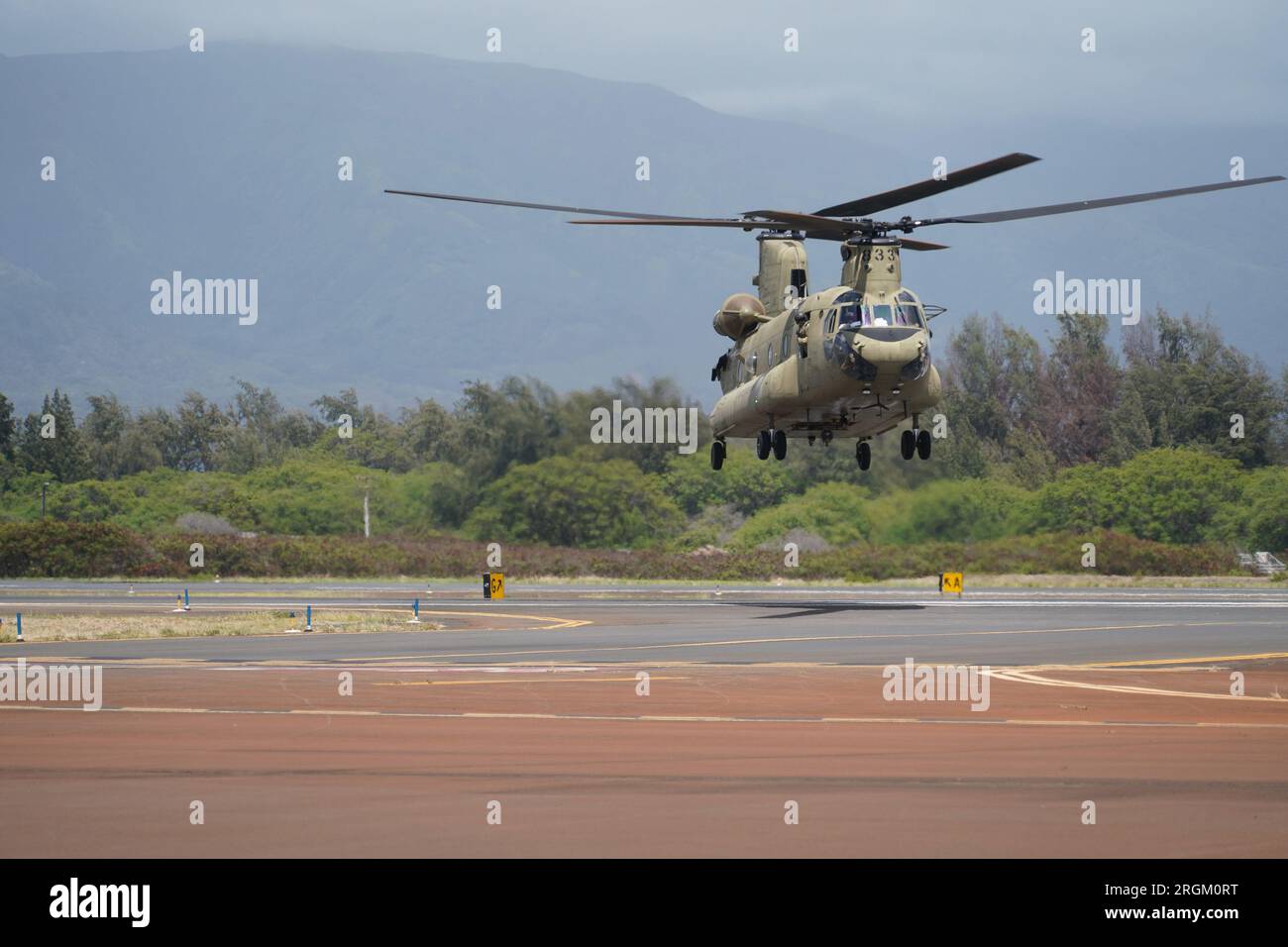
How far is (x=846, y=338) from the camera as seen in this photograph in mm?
36031

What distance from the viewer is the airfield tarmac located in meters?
12.9

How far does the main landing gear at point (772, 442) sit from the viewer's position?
40.9 m

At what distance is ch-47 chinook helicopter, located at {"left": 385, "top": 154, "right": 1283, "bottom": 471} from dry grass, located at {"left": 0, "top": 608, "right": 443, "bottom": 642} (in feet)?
36.3

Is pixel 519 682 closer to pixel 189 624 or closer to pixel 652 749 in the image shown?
pixel 652 749

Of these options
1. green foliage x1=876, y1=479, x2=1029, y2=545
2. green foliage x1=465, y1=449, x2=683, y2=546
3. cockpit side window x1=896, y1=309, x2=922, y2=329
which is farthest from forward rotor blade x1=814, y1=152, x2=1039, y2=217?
green foliage x1=465, y1=449, x2=683, y2=546

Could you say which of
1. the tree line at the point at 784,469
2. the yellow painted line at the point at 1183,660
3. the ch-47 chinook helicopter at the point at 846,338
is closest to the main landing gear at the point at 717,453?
the ch-47 chinook helicopter at the point at 846,338

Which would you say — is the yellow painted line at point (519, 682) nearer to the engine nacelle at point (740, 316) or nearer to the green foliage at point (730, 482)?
the engine nacelle at point (740, 316)

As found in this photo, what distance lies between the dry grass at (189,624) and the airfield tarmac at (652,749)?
2.01 metres

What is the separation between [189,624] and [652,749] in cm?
2647

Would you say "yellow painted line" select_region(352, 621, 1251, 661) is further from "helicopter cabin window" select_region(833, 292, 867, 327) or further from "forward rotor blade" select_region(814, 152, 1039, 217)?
"forward rotor blade" select_region(814, 152, 1039, 217)

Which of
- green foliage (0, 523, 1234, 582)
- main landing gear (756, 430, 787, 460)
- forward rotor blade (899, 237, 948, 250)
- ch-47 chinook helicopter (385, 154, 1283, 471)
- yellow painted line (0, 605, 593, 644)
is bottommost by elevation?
yellow painted line (0, 605, 593, 644)

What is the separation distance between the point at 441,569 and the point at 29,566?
21419mm

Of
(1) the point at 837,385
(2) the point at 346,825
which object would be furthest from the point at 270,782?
(1) the point at 837,385

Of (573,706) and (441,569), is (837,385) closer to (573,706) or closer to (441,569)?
(573,706)
